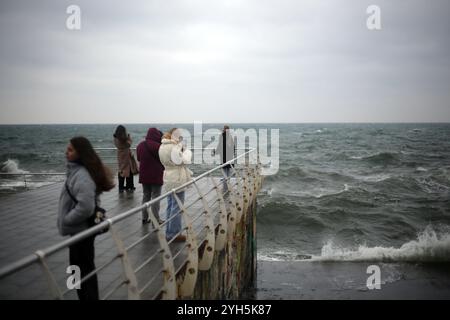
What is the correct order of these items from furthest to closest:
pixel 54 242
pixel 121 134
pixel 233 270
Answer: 1. pixel 121 134
2. pixel 233 270
3. pixel 54 242

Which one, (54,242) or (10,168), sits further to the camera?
(10,168)

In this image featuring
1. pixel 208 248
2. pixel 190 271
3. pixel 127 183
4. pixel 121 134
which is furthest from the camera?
pixel 127 183

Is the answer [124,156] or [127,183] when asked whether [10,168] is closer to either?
[127,183]

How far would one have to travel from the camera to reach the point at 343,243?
616 inches

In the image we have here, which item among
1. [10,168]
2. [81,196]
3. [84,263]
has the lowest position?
[10,168]

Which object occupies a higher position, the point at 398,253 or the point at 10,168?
the point at 10,168

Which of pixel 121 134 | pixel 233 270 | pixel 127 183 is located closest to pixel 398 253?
pixel 233 270

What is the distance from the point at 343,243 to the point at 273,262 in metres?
4.10

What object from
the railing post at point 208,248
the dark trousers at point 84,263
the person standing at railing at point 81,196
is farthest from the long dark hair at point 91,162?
the railing post at point 208,248

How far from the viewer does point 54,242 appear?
566cm

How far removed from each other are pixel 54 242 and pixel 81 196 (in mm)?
2961

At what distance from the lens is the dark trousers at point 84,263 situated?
3400 millimetres
